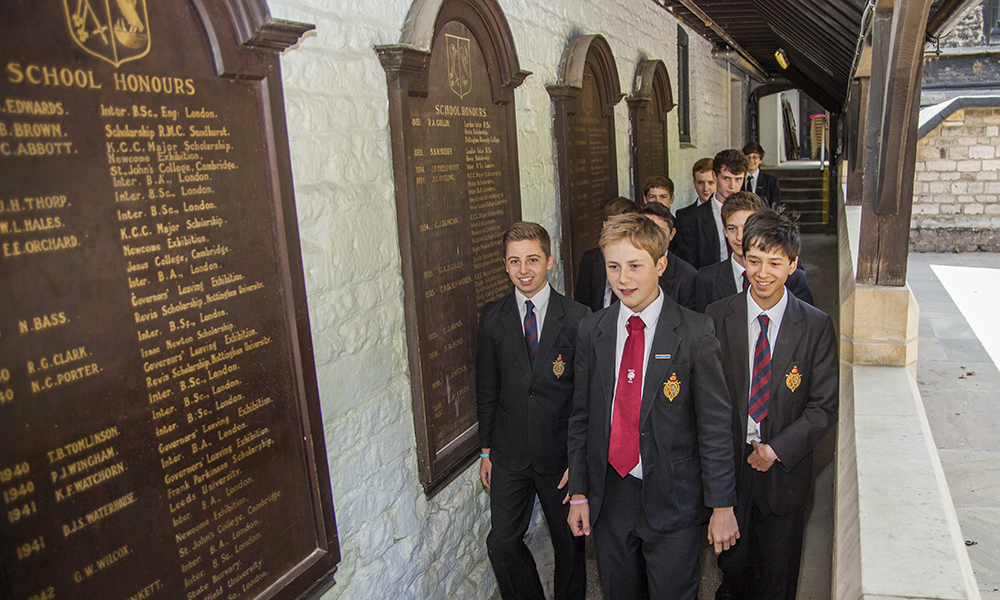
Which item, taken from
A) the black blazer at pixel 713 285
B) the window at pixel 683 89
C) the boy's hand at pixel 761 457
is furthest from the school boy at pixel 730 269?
the window at pixel 683 89

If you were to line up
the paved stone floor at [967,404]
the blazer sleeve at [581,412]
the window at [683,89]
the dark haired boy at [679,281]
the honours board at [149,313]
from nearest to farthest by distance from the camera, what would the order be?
the honours board at [149,313] < the blazer sleeve at [581,412] < the paved stone floor at [967,404] < the dark haired boy at [679,281] < the window at [683,89]

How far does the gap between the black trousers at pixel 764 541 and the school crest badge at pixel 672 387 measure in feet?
2.43

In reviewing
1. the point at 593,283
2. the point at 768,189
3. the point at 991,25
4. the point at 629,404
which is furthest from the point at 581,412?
the point at 991,25

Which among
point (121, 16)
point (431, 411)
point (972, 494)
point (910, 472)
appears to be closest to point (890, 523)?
point (910, 472)

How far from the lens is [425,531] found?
120 inches

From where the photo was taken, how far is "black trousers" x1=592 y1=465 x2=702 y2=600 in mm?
2518

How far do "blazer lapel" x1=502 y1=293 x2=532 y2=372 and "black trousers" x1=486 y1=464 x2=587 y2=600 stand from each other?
0.45m

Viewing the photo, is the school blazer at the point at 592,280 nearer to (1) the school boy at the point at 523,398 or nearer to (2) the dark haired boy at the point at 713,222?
(1) the school boy at the point at 523,398

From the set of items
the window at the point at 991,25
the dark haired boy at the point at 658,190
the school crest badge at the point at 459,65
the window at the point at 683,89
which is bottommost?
the dark haired boy at the point at 658,190

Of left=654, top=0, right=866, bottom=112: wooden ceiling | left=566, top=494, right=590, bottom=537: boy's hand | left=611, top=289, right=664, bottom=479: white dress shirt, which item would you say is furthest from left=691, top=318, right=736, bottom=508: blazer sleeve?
left=654, top=0, right=866, bottom=112: wooden ceiling

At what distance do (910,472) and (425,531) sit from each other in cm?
184

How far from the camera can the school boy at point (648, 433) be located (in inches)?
97.6

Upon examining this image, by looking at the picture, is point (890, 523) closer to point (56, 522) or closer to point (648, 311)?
point (648, 311)

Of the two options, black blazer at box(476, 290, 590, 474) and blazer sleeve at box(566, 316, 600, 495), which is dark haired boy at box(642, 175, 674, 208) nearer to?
black blazer at box(476, 290, 590, 474)
